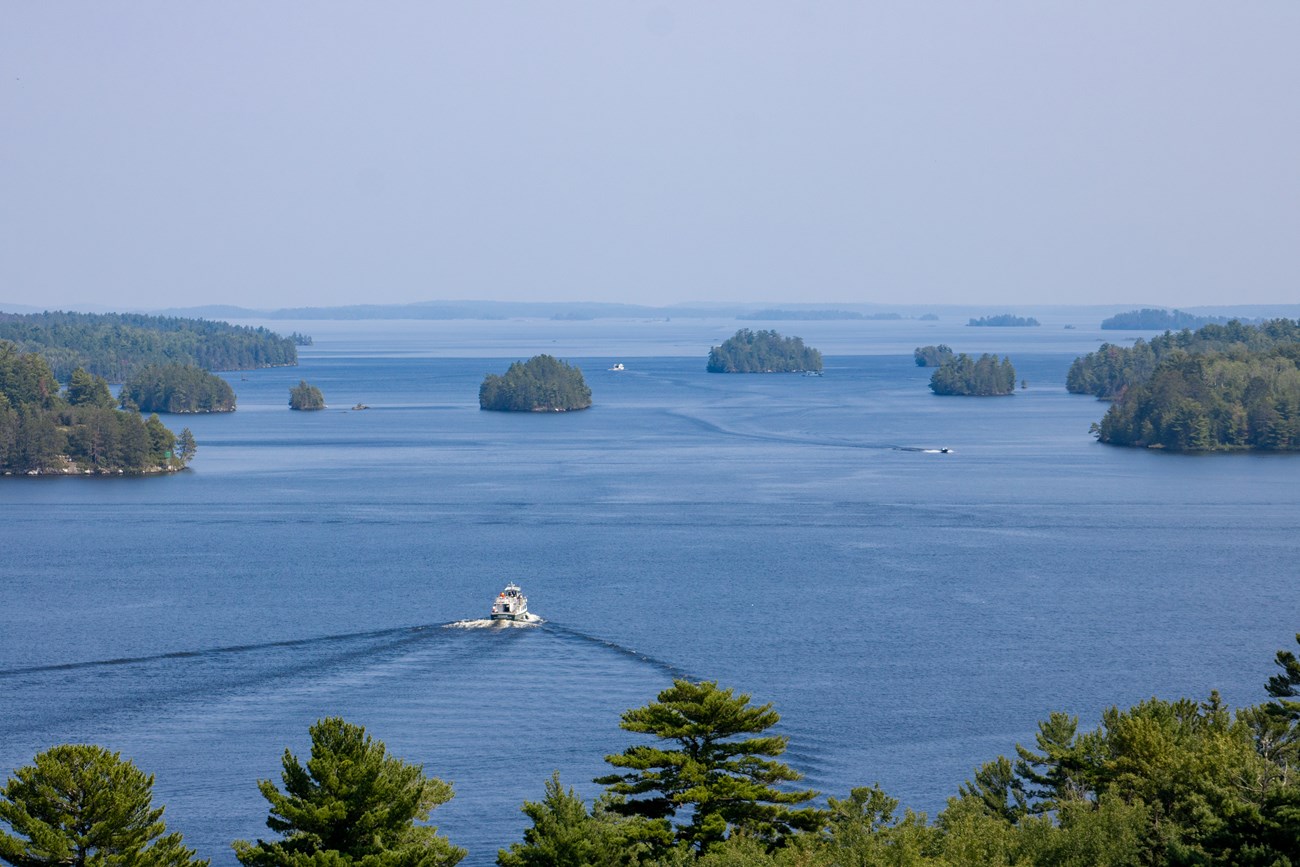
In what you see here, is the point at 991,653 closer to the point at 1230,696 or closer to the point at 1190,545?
the point at 1230,696

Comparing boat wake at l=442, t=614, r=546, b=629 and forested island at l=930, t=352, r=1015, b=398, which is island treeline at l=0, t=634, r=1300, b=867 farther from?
forested island at l=930, t=352, r=1015, b=398

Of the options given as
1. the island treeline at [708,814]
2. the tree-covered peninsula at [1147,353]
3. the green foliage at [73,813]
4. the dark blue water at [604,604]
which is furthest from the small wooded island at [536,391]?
the green foliage at [73,813]

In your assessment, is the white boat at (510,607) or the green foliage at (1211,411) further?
the green foliage at (1211,411)

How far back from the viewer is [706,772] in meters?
25.4

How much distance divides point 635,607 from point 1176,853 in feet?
111

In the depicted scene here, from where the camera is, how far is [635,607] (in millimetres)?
54406

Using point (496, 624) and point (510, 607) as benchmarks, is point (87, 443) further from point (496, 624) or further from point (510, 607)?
point (496, 624)

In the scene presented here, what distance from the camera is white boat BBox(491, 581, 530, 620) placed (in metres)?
52.4

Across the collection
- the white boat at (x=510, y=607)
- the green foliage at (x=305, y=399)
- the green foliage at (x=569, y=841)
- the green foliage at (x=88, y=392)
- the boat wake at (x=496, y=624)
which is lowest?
the boat wake at (x=496, y=624)

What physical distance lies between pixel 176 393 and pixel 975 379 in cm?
8288

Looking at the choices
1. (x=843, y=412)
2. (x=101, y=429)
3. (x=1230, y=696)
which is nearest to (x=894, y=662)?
(x=1230, y=696)

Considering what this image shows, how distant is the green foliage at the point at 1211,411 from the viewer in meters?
115

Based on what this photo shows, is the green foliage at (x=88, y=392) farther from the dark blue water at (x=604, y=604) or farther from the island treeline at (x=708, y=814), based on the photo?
the island treeline at (x=708, y=814)

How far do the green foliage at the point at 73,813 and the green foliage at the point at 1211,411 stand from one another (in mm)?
103492
